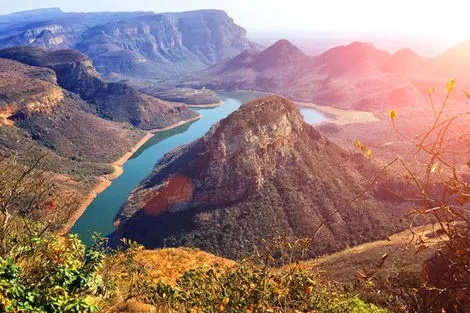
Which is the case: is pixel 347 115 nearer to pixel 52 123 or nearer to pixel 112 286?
pixel 52 123

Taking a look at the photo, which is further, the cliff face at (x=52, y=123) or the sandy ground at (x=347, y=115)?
the sandy ground at (x=347, y=115)

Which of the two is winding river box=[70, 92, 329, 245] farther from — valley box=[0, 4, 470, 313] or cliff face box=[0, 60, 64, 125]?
cliff face box=[0, 60, 64, 125]

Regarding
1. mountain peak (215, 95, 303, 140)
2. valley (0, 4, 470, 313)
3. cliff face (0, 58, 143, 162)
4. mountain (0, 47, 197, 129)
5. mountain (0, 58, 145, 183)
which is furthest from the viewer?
mountain (0, 47, 197, 129)

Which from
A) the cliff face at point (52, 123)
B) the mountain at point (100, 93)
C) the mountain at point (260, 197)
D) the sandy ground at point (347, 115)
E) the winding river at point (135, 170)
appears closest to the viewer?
the mountain at point (260, 197)

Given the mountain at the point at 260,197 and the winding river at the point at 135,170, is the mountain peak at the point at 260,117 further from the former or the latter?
the winding river at the point at 135,170

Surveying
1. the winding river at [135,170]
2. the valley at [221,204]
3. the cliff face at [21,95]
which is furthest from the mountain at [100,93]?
the cliff face at [21,95]

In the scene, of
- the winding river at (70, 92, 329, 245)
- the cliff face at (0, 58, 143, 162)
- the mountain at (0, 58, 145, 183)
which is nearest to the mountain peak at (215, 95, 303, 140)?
the winding river at (70, 92, 329, 245)
